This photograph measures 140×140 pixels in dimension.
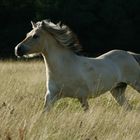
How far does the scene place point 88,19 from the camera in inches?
1763

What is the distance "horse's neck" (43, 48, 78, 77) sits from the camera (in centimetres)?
883

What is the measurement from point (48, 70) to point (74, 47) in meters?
0.62

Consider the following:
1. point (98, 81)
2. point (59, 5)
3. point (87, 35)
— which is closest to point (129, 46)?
point (87, 35)

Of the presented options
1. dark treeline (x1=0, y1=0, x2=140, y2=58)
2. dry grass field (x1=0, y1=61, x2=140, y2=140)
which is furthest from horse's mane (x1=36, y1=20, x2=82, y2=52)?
dark treeline (x1=0, y1=0, x2=140, y2=58)

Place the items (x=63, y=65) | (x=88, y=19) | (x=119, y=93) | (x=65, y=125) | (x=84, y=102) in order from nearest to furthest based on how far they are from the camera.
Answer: (x=65, y=125), (x=84, y=102), (x=63, y=65), (x=119, y=93), (x=88, y=19)

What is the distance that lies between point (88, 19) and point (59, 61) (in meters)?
36.1

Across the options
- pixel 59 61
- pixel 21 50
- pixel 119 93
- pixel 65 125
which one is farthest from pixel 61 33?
pixel 65 125

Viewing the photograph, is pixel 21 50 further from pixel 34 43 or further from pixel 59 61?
pixel 59 61

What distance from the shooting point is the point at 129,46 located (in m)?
45.8

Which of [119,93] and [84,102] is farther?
[119,93]

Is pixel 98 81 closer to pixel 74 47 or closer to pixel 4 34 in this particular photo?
pixel 74 47

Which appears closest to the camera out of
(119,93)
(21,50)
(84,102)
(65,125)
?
(65,125)

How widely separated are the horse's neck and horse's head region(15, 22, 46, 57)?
19 cm

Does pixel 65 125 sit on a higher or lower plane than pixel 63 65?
lower
